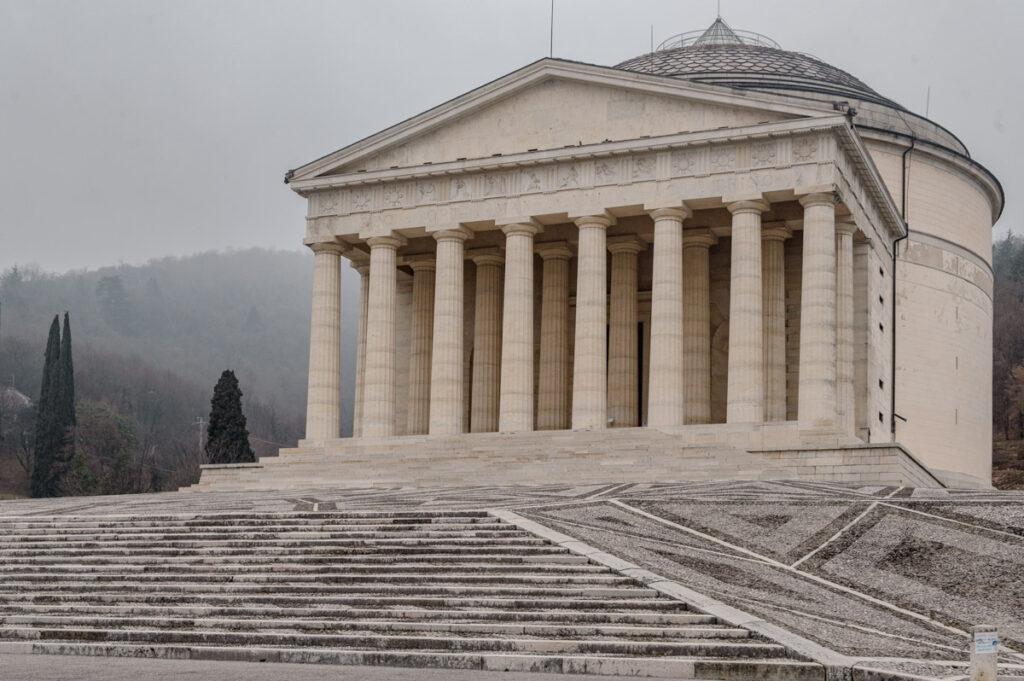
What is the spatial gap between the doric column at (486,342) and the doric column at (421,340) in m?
1.94

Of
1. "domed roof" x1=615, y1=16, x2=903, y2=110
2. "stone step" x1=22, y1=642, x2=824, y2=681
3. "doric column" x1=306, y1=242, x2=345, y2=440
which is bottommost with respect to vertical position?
"stone step" x1=22, y1=642, x2=824, y2=681

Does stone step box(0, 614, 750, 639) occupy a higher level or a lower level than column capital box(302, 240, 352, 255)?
lower

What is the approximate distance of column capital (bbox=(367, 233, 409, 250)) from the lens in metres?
44.8

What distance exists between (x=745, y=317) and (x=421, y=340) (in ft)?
46.7

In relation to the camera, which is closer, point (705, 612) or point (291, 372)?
point (705, 612)

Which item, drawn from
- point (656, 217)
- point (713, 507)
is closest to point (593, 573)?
point (713, 507)

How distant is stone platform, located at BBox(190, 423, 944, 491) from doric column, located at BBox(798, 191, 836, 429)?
4.47 ft

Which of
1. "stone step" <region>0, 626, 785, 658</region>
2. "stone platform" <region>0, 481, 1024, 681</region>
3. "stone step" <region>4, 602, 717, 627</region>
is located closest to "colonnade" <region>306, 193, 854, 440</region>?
"stone platform" <region>0, 481, 1024, 681</region>

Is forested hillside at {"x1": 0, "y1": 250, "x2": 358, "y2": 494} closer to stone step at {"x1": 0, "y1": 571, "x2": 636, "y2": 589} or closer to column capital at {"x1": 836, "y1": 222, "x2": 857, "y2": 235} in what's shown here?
column capital at {"x1": 836, "y1": 222, "x2": 857, "y2": 235}

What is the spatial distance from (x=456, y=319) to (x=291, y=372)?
147 meters

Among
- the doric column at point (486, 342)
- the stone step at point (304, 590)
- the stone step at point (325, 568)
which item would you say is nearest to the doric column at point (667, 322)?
the doric column at point (486, 342)

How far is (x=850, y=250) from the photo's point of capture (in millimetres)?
41906

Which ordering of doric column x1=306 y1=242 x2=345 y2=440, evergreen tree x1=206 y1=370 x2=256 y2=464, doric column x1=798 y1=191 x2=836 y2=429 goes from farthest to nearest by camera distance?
evergreen tree x1=206 y1=370 x2=256 y2=464, doric column x1=306 y1=242 x2=345 y2=440, doric column x1=798 y1=191 x2=836 y2=429

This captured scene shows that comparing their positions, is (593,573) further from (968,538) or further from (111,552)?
(111,552)
